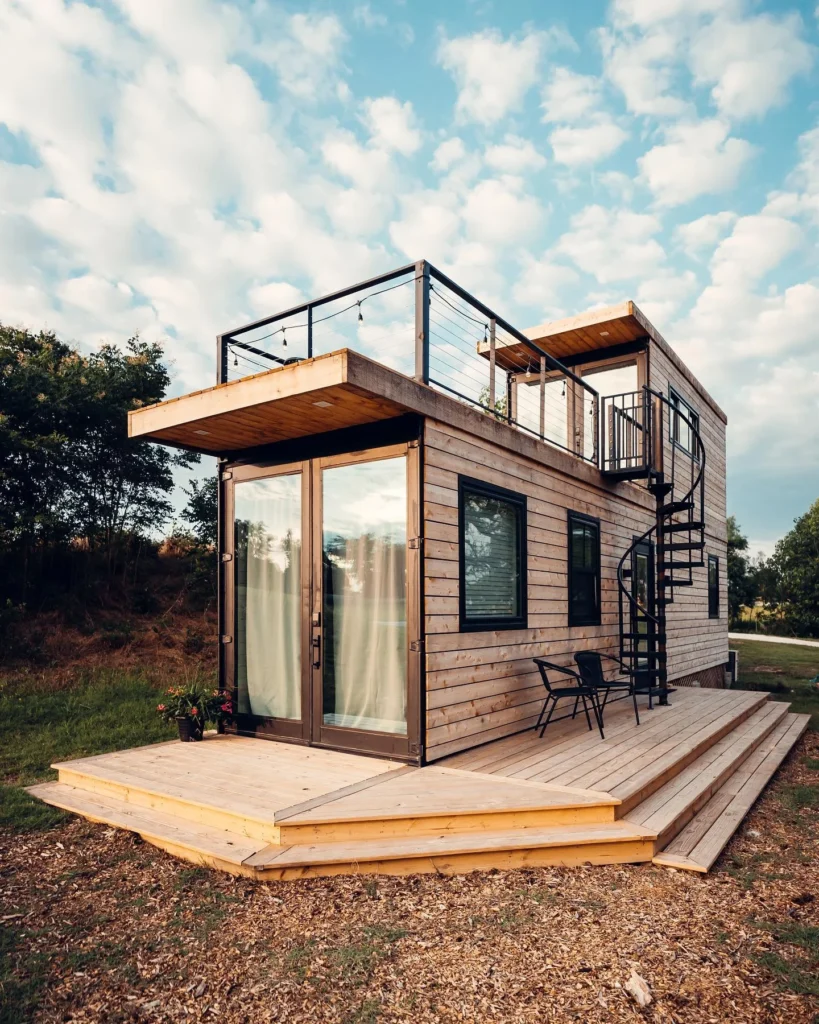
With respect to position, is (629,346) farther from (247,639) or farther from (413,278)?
(247,639)

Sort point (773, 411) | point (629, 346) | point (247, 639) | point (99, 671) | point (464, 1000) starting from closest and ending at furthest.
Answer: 1. point (464, 1000)
2. point (247, 639)
3. point (99, 671)
4. point (629, 346)
5. point (773, 411)

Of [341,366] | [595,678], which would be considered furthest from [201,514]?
[341,366]

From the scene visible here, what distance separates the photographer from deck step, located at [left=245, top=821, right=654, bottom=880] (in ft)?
11.4

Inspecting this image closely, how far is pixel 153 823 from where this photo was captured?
160 inches

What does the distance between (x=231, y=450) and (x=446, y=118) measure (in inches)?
198

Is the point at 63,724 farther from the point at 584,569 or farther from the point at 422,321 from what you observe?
the point at 584,569

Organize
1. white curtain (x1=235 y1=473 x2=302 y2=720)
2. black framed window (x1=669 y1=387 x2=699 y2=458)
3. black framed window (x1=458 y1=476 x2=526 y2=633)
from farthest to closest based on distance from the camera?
black framed window (x1=669 y1=387 x2=699 y2=458)
white curtain (x1=235 y1=473 x2=302 y2=720)
black framed window (x1=458 y1=476 x2=526 y2=633)

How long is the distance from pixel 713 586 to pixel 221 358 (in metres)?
10.8

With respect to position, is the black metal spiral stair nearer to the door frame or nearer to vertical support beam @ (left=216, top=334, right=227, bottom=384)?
the door frame

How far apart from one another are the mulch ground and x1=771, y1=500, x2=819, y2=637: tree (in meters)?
24.4

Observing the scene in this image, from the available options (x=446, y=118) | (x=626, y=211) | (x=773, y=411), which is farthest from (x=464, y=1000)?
(x=773, y=411)

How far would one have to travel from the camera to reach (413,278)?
486 centimetres

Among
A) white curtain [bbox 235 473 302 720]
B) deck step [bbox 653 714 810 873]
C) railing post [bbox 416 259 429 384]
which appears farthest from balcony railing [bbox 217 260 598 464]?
deck step [bbox 653 714 810 873]

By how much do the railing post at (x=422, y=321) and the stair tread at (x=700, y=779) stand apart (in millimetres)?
3185
